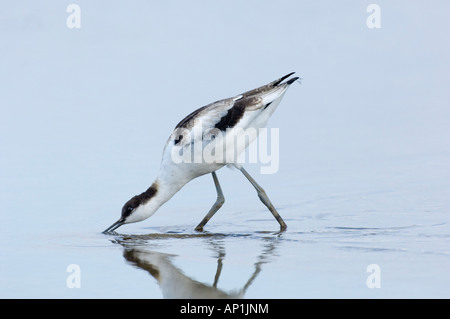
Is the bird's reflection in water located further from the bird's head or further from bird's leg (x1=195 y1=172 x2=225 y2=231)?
bird's leg (x1=195 y1=172 x2=225 y2=231)

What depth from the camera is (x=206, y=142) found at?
1101 cm

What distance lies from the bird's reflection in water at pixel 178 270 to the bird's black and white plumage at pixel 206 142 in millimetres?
724

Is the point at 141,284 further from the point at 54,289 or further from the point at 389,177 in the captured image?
the point at 389,177

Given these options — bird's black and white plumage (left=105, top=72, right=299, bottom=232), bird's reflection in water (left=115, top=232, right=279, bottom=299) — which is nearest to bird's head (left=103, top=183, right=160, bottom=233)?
bird's black and white plumage (left=105, top=72, right=299, bottom=232)

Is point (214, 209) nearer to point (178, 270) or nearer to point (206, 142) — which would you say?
point (206, 142)

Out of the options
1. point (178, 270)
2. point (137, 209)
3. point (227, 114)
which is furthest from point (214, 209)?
point (178, 270)

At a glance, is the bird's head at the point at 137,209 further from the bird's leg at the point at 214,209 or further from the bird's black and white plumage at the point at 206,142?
the bird's leg at the point at 214,209

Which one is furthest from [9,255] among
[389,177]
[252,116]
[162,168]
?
[389,177]

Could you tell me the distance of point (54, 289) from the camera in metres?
8.16

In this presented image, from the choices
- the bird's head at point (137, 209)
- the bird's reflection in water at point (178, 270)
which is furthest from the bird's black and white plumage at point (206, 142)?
the bird's reflection in water at point (178, 270)

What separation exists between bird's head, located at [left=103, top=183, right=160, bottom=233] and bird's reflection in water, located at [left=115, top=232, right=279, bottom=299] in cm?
49

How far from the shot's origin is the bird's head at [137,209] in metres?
11.2

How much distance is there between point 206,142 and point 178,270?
258 centimetres

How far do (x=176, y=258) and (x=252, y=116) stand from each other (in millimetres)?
2543
